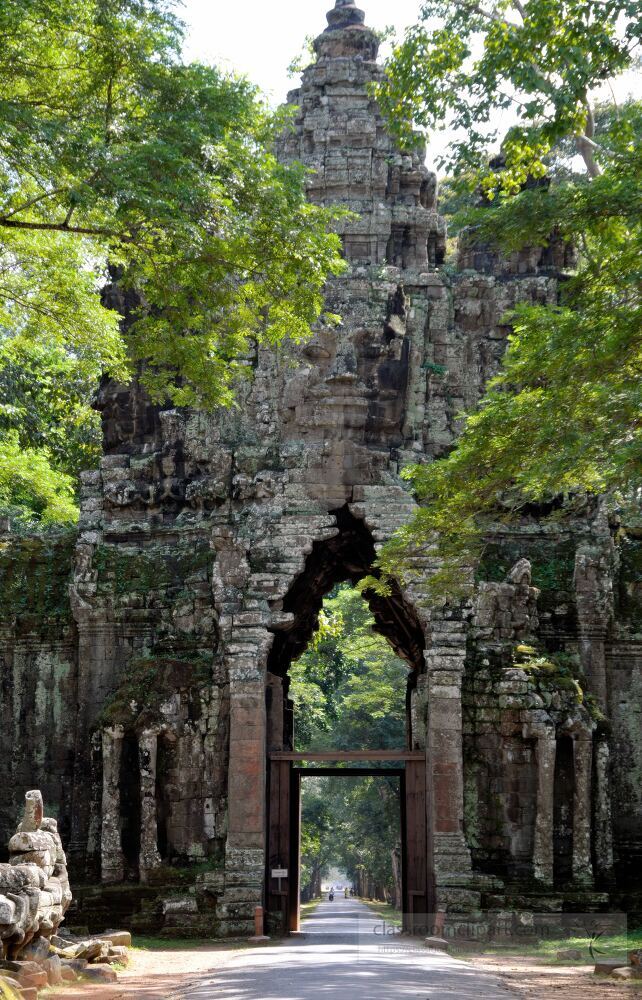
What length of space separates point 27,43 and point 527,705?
1172 cm

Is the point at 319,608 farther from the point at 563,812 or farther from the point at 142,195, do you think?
the point at 142,195

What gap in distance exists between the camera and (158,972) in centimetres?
1379

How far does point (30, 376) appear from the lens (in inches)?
1262

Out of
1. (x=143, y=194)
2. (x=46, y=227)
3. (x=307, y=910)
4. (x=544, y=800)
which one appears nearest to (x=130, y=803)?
(x=544, y=800)

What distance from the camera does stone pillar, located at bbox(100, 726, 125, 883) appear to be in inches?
752

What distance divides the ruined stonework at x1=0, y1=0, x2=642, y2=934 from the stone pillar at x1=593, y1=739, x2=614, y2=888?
33mm

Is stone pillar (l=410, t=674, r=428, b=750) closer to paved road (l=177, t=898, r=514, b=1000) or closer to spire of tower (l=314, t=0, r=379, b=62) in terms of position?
paved road (l=177, t=898, r=514, b=1000)

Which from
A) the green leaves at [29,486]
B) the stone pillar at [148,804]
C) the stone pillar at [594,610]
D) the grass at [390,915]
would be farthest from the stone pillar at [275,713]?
the green leaves at [29,486]

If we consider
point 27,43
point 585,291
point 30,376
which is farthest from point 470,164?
point 30,376

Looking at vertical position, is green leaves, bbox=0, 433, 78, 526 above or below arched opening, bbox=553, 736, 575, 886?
above

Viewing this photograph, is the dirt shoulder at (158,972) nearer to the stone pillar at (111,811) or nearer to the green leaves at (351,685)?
the stone pillar at (111,811)

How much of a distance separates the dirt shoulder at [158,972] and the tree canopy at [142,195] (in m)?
6.59

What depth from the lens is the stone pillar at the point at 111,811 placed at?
1911 cm

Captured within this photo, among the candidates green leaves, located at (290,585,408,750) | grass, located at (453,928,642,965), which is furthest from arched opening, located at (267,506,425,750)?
green leaves, located at (290,585,408,750)
